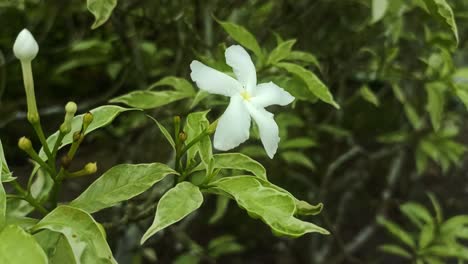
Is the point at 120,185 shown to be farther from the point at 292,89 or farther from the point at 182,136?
the point at 292,89

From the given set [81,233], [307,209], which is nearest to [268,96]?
[307,209]

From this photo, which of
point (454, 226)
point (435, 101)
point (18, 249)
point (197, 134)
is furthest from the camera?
point (454, 226)

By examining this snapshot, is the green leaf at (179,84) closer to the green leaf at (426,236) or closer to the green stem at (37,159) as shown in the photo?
the green stem at (37,159)

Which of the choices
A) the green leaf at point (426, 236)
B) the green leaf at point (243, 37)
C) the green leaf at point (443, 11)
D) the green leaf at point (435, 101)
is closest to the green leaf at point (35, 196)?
the green leaf at point (243, 37)

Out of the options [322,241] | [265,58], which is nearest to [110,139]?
[322,241]

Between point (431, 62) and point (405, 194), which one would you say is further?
point (405, 194)

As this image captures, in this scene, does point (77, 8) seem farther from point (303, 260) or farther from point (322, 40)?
point (303, 260)
